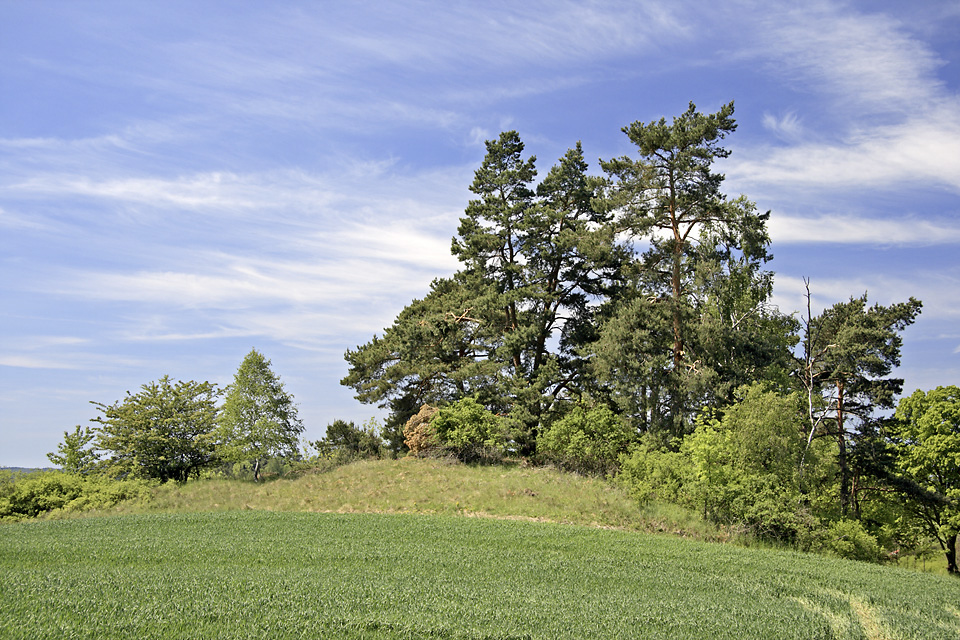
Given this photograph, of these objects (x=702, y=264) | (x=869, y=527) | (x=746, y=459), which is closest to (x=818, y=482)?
(x=746, y=459)

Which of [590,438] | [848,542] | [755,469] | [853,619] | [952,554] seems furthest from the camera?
[590,438]

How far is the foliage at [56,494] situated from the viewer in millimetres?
24844

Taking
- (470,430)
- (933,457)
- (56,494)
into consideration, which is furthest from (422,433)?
(933,457)

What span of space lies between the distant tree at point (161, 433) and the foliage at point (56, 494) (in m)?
2.83

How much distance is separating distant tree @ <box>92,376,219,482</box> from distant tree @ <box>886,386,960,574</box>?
3150 centimetres

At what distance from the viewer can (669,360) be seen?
2819 cm

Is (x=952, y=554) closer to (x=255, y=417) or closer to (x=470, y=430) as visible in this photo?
(x=470, y=430)

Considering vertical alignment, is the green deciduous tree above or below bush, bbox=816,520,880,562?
above

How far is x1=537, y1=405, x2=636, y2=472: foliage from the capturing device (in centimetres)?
2850

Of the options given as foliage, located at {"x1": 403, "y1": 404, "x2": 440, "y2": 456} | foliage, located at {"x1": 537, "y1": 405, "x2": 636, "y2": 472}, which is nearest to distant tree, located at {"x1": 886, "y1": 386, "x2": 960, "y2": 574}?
foliage, located at {"x1": 537, "y1": 405, "x2": 636, "y2": 472}

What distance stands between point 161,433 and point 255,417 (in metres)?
4.39

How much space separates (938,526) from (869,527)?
2.41 metres

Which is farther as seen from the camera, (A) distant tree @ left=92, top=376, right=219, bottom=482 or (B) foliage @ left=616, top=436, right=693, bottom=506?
(A) distant tree @ left=92, top=376, right=219, bottom=482

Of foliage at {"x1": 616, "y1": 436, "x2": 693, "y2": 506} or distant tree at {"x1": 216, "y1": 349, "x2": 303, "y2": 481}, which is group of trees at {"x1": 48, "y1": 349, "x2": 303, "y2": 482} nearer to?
distant tree at {"x1": 216, "y1": 349, "x2": 303, "y2": 481}
